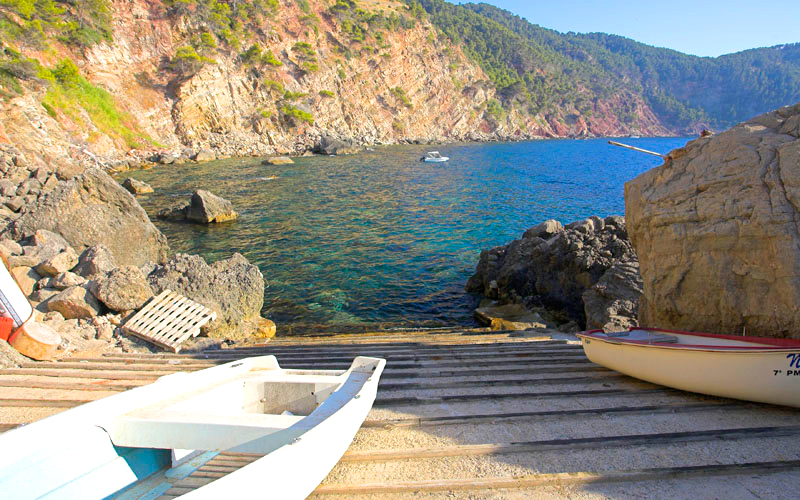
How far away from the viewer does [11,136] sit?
2777cm

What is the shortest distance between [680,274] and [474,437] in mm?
3685

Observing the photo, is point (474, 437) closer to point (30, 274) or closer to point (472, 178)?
point (30, 274)

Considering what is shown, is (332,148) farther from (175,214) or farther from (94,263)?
(94,263)

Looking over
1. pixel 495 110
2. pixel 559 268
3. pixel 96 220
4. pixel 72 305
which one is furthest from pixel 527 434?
pixel 495 110

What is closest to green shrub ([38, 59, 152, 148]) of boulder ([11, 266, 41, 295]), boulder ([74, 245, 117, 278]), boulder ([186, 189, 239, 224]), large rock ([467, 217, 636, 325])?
boulder ([186, 189, 239, 224])

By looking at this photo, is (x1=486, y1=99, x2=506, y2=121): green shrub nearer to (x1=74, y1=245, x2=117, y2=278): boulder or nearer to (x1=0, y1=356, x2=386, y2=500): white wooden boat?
(x1=74, y1=245, x2=117, y2=278): boulder

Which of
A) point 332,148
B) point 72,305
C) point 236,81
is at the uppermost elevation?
point 236,81

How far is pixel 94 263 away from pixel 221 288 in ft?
7.44

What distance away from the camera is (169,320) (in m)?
7.59

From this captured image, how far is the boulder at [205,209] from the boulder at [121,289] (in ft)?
43.5

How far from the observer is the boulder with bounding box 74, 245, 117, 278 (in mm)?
8289

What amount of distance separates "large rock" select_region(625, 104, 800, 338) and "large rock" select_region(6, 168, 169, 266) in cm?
1178

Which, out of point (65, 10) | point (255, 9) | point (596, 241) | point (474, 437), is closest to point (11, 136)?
point (65, 10)

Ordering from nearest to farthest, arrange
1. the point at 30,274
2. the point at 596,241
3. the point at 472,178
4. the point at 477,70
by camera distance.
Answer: the point at 30,274
the point at 596,241
the point at 472,178
the point at 477,70
